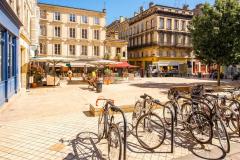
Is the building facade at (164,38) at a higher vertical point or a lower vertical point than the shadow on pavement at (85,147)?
higher

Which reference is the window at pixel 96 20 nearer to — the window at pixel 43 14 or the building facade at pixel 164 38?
the window at pixel 43 14

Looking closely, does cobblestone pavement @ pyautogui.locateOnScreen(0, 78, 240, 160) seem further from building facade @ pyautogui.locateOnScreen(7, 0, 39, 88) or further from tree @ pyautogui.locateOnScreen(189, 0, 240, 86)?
tree @ pyautogui.locateOnScreen(189, 0, 240, 86)

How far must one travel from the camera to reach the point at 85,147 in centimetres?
544

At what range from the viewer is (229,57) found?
17719mm

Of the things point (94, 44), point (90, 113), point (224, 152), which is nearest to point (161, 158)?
point (224, 152)

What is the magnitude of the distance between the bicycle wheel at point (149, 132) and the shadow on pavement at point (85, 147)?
1027mm

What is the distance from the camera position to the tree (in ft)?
57.1

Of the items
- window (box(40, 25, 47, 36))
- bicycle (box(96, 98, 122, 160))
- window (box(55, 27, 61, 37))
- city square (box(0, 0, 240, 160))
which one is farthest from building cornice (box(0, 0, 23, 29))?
window (box(55, 27, 61, 37))

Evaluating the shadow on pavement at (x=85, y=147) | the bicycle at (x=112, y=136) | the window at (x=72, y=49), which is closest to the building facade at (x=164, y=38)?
the window at (x=72, y=49)

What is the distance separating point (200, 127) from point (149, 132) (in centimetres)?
118

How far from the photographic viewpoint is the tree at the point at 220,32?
17.4 m

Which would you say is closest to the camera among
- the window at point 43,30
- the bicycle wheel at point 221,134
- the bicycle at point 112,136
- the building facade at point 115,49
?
the bicycle at point 112,136

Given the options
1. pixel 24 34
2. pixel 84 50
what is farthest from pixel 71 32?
pixel 24 34

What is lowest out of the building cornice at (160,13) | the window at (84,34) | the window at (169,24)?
the window at (84,34)
